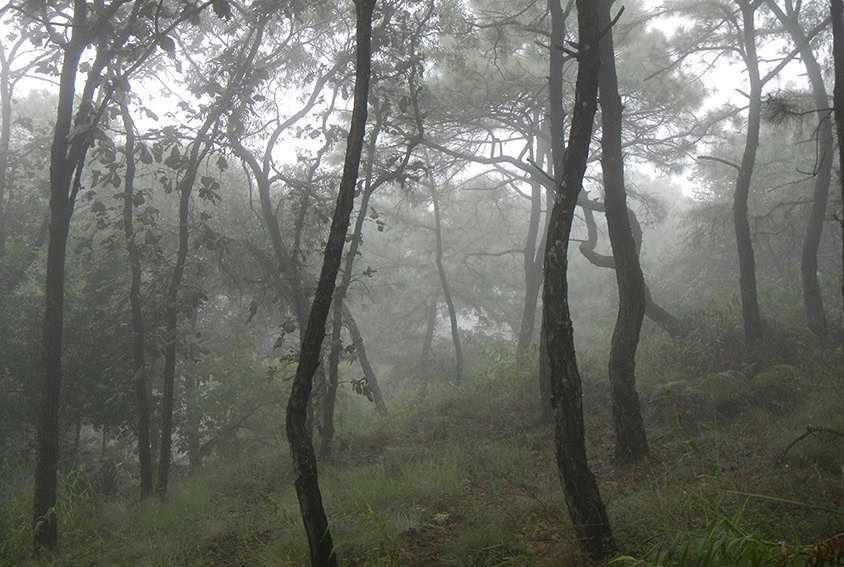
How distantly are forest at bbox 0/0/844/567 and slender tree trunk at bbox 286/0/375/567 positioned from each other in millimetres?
25

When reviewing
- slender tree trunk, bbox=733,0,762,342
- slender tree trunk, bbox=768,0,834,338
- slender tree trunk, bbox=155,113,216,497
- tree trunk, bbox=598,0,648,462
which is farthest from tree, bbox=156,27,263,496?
slender tree trunk, bbox=768,0,834,338

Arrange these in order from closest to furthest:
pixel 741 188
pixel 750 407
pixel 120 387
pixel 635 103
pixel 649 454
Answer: pixel 649 454 < pixel 750 407 < pixel 741 188 < pixel 120 387 < pixel 635 103

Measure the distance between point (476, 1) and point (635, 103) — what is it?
14.3 ft

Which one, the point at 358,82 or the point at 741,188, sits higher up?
the point at 741,188

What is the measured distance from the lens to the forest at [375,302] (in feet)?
17.4

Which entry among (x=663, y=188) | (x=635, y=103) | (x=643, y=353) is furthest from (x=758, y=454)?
(x=663, y=188)

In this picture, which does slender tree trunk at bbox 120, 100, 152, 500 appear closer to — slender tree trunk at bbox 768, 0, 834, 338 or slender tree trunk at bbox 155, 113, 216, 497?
slender tree trunk at bbox 155, 113, 216, 497

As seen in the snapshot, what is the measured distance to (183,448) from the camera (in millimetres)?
13477

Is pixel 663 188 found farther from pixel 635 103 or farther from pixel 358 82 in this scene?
pixel 358 82

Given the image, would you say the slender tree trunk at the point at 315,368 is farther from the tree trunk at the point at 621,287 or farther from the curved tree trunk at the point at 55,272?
the curved tree trunk at the point at 55,272

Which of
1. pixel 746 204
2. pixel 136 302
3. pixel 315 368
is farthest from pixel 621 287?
pixel 136 302

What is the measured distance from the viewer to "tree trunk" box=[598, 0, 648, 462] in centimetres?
751

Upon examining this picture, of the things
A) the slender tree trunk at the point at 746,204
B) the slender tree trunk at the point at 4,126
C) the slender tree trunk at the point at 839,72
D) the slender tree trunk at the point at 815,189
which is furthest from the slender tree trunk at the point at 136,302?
the slender tree trunk at the point at 815,189

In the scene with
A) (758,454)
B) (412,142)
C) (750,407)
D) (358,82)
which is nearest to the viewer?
(358,82)
